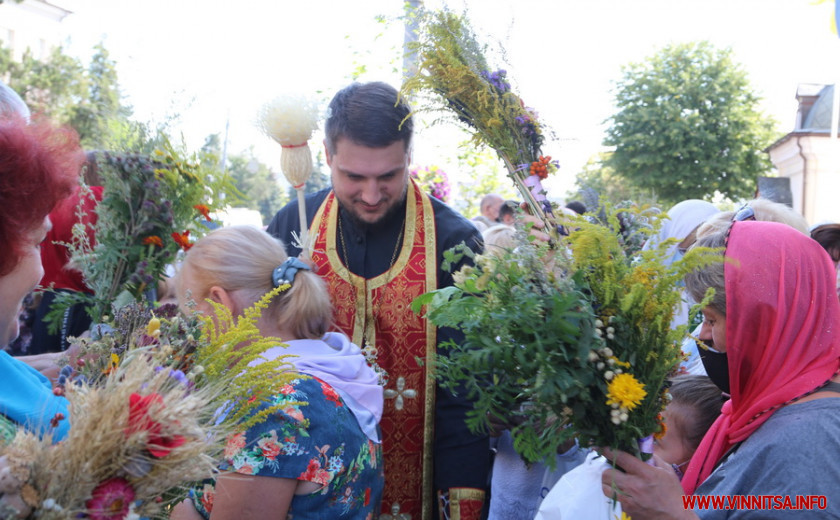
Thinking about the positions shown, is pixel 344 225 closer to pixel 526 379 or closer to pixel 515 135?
pixel 515 135

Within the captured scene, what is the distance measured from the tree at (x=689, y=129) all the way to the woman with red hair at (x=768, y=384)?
2021 cm

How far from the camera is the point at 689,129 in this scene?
71.2 ft

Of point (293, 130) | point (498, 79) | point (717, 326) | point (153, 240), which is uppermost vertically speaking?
point (498, 79)

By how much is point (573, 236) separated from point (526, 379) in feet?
1.25

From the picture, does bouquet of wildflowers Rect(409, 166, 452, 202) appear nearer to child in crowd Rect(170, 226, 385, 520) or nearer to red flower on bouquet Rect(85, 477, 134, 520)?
child in crowd Rect(170, 226, 385, 520)

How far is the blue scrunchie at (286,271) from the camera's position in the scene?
2.22 m

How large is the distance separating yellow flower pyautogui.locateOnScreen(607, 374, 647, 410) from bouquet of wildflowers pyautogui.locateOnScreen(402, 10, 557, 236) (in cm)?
125

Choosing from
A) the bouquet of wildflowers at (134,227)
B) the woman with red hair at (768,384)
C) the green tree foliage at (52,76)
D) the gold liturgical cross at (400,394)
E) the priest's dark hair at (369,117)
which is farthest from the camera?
the green tree foliage at (52,76)

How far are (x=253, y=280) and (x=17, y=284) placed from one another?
77cm

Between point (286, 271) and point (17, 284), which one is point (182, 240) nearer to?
point (286, 271)

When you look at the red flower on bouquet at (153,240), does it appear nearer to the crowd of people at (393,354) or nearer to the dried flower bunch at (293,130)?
the crowd of people at (393,354)

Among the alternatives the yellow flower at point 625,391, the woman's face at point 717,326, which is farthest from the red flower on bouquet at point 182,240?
the woman's face at point 717,326

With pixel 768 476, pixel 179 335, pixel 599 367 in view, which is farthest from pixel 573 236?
pixel 179 335

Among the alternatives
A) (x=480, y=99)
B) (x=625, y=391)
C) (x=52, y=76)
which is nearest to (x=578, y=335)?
(x=625, y=391)
